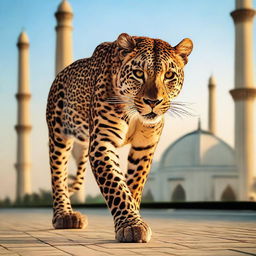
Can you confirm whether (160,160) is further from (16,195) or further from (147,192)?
(16,195)

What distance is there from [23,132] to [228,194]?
15.1 m

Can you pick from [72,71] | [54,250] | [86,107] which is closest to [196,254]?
[54,250]

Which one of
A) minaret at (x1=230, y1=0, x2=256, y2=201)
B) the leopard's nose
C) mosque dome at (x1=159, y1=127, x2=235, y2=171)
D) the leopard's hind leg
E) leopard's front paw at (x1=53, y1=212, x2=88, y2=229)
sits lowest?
leopard's front paw at (x1=53, y1=212, x2=88, y2=229)

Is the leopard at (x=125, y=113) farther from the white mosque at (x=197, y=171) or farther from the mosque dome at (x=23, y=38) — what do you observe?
the mosque dome at (x=23, y=38)

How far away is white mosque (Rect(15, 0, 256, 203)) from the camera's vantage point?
110 ft

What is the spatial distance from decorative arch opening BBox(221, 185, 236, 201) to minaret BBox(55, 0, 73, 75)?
14.0m

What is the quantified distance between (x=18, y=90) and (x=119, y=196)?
1548 inches

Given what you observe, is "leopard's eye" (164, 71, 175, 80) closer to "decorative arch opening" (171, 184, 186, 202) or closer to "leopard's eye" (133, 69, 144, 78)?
"leopard's eye" (133, 69, 144, 78)

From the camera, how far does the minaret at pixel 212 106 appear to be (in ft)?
172

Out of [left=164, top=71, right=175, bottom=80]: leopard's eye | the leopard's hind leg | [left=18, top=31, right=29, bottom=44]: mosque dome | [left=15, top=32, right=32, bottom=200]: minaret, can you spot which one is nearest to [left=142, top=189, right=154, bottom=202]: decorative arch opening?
[left=15, top=32, right=32, bottom=200]: minaret

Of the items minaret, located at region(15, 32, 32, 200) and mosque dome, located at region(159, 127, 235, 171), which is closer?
mosque dome, located at region(159, 127, 235, 171)

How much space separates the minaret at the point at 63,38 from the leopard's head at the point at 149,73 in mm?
32091

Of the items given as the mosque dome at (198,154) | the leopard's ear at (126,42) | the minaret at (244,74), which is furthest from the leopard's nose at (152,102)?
the mosque dome at (198,154)

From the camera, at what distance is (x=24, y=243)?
4.30 m
